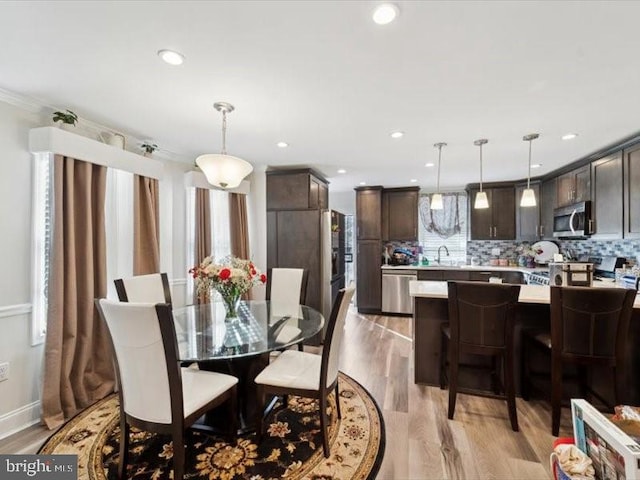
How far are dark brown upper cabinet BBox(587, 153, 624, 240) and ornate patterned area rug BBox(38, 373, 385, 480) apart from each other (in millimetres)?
3335

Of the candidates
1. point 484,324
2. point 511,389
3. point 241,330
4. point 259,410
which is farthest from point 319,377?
point 511,389

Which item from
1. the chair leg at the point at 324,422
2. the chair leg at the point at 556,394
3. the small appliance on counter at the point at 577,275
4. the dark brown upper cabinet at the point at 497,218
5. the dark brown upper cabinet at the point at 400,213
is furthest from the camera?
the dark brown upper cabinet at the point at 400,213

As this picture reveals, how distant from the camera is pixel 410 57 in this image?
169 centimetres

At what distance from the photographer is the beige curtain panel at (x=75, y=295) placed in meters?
2.28

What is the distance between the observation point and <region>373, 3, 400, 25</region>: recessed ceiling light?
51.9 inches

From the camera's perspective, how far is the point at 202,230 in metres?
3.74

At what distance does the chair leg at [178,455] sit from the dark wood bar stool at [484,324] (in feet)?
6.20

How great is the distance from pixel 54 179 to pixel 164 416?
2019 mm

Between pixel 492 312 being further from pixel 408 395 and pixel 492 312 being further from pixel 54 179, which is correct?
pixel 54 179

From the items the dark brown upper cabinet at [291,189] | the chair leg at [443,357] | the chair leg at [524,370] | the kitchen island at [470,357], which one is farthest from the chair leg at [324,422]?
the dark brown upper cabinet at [291,189]

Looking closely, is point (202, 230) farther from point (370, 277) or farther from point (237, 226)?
point (370, 277)

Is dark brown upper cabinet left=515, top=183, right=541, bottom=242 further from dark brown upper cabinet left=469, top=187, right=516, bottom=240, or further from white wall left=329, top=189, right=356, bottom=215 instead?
white wall left=329, top=189, right=356, bottom=215

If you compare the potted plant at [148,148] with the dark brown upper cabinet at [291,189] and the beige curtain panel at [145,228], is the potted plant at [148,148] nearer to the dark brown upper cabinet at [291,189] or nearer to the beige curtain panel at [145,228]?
the beige curtain panel at [145,228]

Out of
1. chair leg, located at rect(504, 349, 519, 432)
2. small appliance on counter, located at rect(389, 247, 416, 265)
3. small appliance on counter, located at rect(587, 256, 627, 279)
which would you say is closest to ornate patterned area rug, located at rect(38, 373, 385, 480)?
chair leg, located at rect(504, 349, 519, 432)
